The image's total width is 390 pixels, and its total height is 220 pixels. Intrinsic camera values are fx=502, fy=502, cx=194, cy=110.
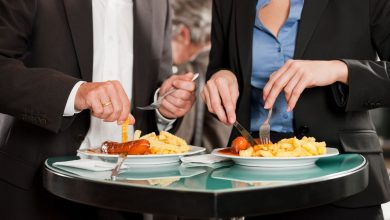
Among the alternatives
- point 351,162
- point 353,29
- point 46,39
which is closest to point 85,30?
point 46,39

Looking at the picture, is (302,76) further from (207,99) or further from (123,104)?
(123,104)

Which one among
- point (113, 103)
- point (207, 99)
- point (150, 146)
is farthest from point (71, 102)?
point (207, 99)

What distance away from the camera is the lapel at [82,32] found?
5.85 feet

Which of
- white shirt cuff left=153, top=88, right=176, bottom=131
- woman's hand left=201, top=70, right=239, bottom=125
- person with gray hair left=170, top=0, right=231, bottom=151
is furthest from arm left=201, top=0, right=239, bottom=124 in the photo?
person with gray hair left=170, top=0, right=231, bottom=151

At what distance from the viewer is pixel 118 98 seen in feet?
4.46

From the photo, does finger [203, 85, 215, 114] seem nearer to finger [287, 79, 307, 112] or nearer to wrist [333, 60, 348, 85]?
finger [287, 79, 307, 112]

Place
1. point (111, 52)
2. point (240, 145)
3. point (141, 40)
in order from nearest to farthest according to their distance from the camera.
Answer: point (240, 145) → point (111, 52) → point (141, 40)

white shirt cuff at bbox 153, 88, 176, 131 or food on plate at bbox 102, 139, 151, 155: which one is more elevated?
food on plate at bbox 102, 139, 151, 155

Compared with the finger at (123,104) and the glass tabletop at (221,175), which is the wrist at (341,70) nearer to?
the glass tabletop at (221,175)

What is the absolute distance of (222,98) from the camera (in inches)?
57.9

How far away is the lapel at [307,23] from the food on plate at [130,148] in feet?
1.75

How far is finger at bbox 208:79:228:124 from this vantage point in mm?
1442

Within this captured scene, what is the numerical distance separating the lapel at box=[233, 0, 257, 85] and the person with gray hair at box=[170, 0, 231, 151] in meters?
1.85

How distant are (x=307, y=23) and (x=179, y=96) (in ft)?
1.79
